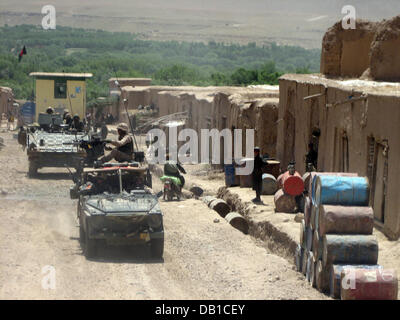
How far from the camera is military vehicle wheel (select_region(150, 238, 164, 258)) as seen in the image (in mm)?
14273

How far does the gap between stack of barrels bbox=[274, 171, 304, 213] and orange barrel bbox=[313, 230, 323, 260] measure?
524 centimetres

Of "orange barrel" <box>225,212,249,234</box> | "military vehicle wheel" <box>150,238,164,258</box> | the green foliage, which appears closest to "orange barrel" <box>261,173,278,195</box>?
"orange barrel" <box>225,212,249,234</box>

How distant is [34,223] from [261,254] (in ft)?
17.2


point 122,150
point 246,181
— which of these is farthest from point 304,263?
point 246,181

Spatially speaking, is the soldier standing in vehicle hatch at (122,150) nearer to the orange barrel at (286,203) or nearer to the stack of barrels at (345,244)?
the orange barrel at (286,203)

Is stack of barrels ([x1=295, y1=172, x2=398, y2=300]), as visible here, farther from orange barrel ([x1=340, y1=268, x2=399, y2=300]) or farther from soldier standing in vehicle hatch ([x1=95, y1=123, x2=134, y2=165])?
soldier standing in vehicle hatch ([x1=95, y1=123, x2=134, y2=165])

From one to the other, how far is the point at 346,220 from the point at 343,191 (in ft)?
1.56

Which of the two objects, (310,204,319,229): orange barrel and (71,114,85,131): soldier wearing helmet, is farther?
(71,114,85,131): soldier wearing helmet

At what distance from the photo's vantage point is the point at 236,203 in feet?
69.0

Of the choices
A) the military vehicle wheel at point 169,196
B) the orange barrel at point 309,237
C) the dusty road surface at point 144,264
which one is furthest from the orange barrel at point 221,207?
the orange barrel at point 309,237

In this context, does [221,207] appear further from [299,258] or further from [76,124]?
[76,124]

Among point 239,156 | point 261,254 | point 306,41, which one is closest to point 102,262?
point 261,254

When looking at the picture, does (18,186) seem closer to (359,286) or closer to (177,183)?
(177,183)

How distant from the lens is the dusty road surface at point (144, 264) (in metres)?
11.9
